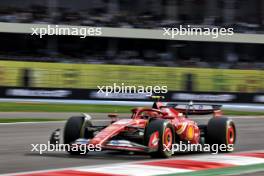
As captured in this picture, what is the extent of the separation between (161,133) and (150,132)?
6.3 inches

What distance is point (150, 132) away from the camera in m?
9.84

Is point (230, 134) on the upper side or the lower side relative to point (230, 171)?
upper

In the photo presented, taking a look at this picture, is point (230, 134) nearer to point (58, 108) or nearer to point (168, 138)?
point (168, 138)

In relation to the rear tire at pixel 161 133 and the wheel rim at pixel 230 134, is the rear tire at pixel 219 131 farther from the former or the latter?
the rear tire at pixel 161 133

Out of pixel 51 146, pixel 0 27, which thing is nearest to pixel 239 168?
pixel 51 146

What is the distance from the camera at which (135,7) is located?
41812 mm

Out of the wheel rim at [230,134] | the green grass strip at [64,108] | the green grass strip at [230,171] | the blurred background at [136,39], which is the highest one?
the blurred background at [136,39]

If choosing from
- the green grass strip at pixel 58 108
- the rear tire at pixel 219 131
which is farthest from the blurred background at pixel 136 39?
the rear tire at pixel 219 131

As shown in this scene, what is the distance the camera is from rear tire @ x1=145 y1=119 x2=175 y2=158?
387 inches

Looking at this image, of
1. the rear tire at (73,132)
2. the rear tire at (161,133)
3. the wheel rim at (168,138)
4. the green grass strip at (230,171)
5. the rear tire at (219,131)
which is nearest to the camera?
the green grass strip at (230,171)

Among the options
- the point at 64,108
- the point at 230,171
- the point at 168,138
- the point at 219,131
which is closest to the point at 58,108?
the point at 64,108

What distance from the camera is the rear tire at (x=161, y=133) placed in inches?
387

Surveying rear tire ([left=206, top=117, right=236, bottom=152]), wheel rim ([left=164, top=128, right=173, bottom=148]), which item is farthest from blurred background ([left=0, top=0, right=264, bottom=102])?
wheel rim ([left=164, top=128, right=173, bottom=148])

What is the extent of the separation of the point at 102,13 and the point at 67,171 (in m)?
31.6
